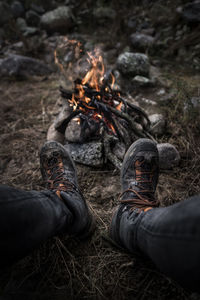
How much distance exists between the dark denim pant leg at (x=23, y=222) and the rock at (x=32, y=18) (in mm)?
6445

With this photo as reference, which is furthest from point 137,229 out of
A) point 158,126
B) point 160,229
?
point 158,126

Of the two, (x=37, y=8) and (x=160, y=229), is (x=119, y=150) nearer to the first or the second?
(x=160, y=229)

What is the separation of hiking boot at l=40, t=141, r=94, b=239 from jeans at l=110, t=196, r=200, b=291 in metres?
0.40

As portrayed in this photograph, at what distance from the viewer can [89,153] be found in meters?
1.72

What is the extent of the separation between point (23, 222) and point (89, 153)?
3.34ft

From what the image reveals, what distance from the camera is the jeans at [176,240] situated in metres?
0.61

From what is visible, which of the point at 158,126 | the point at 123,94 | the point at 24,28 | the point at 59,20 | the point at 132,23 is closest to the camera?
the point at 158,126

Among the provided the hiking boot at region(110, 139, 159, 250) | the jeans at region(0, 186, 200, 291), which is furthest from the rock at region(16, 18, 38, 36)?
the jeans at region(0, 186, 200, 291)

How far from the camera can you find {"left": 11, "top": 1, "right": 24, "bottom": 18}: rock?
5.67m

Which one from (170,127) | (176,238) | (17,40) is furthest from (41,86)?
(176,238)

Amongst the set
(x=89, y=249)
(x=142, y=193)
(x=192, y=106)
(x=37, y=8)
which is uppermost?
(x=37, y=8)

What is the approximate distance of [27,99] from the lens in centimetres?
299

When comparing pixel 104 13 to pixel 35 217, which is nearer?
pixel 35 217

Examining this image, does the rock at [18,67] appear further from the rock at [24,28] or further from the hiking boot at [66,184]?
the hiking boot at [66,184]
